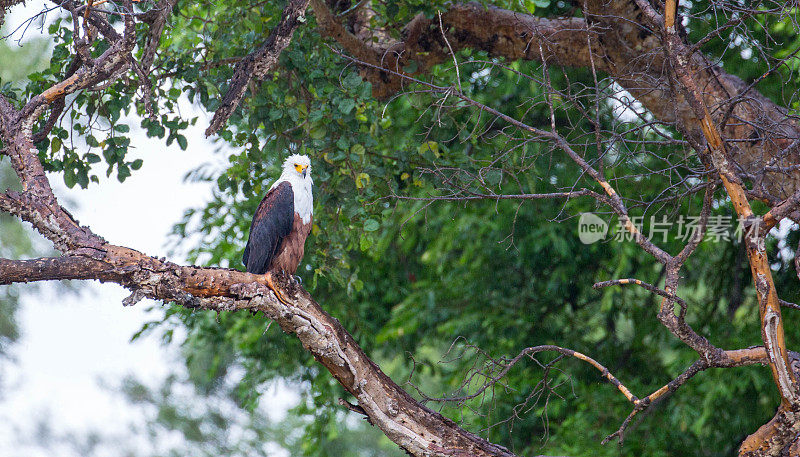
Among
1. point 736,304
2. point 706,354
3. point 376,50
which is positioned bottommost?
point 736,304

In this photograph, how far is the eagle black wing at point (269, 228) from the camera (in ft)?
13.4

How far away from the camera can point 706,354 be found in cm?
288

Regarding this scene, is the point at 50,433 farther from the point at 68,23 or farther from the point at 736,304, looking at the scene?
the point at 736,304

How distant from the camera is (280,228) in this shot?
4.18 m

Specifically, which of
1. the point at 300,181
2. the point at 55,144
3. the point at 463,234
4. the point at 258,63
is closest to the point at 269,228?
the point at 300,181

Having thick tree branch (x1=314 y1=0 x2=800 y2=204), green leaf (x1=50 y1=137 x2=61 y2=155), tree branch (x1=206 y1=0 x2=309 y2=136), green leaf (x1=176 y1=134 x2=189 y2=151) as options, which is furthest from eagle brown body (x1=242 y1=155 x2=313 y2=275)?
green leaf (x1=50 y1=137 x2=61 y2=155)

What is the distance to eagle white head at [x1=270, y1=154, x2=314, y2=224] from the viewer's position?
4.35 meters

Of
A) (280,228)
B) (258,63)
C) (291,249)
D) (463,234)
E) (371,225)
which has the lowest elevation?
(463,234)

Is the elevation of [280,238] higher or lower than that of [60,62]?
lower

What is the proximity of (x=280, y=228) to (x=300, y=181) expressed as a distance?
43 centimetres

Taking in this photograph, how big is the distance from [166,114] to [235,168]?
0.58 meters

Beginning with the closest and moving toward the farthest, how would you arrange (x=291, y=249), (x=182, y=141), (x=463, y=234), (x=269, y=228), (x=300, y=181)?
(x=269, y=228) < (x=291, y=249) < (x=300, y=181) < (x=182, y=141) < (x=463, y=234)

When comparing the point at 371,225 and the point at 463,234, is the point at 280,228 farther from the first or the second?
the point at 463,234

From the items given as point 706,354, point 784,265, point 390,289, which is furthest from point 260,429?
point 706,354
